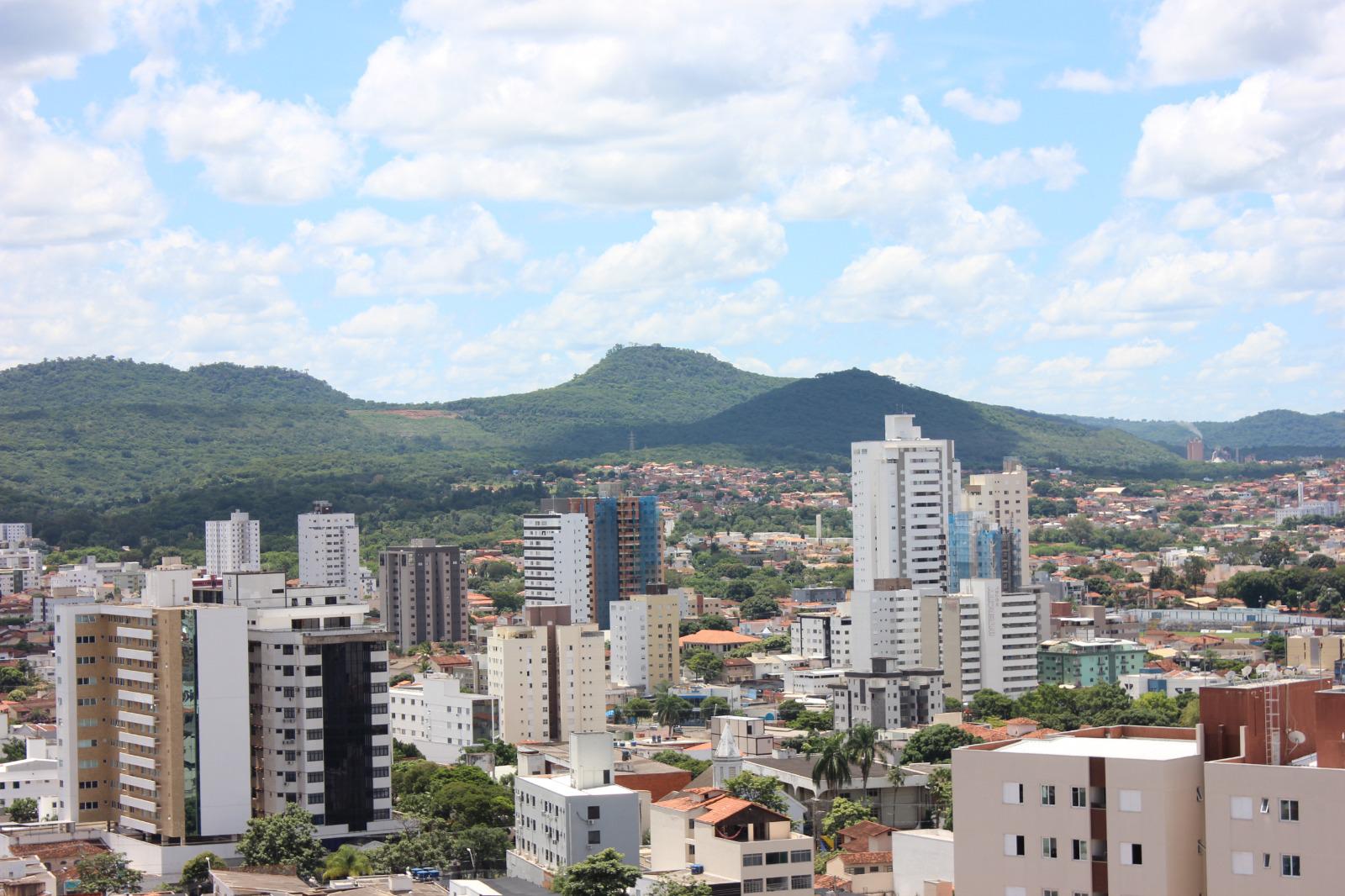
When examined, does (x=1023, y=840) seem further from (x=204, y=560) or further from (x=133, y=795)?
(x=204, y=560)

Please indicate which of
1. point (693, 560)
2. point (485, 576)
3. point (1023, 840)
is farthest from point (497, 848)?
point (693, 560)

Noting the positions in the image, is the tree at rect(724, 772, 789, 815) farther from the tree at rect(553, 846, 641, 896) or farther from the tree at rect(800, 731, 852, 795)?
the tree at rect(553, 846, 641, 896)

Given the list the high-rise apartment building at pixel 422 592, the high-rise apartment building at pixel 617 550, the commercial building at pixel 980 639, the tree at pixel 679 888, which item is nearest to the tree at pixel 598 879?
the tree at pixel 679 888

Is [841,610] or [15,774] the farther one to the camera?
[841,610]

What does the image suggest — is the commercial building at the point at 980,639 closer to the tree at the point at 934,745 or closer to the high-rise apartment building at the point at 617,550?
the tree at the point at 934,745

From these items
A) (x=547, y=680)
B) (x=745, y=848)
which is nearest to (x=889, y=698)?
(x=547, y=680)

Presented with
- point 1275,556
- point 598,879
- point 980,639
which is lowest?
point 598,879

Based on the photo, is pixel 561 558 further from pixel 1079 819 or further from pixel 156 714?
pixel 1079 819
